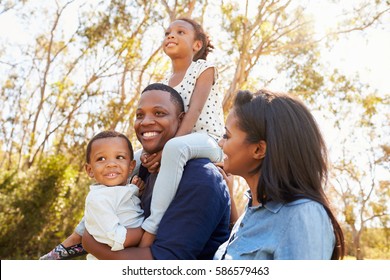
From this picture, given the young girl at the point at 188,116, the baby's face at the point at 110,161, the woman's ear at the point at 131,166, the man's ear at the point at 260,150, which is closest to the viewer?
the man's ear at the point at 260,150

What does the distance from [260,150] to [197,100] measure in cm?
133

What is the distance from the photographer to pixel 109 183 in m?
2.58

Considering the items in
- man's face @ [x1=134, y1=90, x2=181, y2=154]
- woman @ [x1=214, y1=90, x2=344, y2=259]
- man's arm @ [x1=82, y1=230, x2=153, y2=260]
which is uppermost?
man's face @ [x1=134, y1=90, x2=181, y2=154]

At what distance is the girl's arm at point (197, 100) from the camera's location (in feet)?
9.52

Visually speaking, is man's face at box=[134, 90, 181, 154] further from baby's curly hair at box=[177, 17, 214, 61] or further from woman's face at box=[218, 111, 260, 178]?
baby's curly hair at box=[177, 17, 214, 61]

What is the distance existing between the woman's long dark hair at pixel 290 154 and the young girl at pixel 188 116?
0.54m

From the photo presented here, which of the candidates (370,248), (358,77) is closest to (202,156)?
(358,77)

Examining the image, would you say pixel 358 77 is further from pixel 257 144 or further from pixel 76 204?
pixel 257 144

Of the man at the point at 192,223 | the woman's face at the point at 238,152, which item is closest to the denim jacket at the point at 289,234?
the woman's face at the point at 238,152

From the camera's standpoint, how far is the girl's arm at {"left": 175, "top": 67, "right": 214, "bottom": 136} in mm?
2902

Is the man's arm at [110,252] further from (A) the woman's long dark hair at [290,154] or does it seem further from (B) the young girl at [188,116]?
(A) the woman's long dark hair at [290,154]

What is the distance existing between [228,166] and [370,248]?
22193 mm

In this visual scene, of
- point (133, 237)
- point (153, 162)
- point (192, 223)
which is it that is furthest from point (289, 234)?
point (153, 162)

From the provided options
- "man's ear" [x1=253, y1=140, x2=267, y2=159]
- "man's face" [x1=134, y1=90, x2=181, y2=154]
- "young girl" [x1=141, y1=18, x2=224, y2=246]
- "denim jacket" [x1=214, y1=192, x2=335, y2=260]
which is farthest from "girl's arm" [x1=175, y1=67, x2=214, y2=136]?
"denim jacket" [x1=214, y1=192, x2=335, y2=260]
